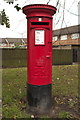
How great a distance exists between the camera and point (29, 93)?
11.6 feet

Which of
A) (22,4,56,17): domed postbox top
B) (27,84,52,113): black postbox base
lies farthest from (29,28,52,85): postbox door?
(22,4,56,17): domed postbox top

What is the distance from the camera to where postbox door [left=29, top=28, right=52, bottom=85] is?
10.9ft

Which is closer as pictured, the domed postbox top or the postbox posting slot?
the domed postbox top

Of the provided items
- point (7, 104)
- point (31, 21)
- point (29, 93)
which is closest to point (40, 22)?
point (31, 21)

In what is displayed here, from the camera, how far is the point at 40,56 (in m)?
3.37

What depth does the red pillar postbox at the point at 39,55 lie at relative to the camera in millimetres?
3271

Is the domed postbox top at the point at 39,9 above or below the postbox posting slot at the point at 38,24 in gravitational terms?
above

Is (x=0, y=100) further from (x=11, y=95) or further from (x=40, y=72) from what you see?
(x=40, y=72)

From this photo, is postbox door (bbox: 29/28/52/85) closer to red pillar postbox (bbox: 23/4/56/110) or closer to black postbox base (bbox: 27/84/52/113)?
red pillar postbox (bbox: 23/4/56/110)

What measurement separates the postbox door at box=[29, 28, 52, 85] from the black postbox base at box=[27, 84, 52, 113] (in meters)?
0.12

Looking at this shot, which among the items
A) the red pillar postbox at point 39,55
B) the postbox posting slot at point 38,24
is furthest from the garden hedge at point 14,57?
the postbox posting slot at point 38,24

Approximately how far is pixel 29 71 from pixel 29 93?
0.56 meters

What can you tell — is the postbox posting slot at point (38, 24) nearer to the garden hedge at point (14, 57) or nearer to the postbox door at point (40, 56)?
the postbox door at point (40, 56)

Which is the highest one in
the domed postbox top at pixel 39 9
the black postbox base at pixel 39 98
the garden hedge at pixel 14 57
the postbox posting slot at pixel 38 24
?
the domed postbox top at pixel 39 9
